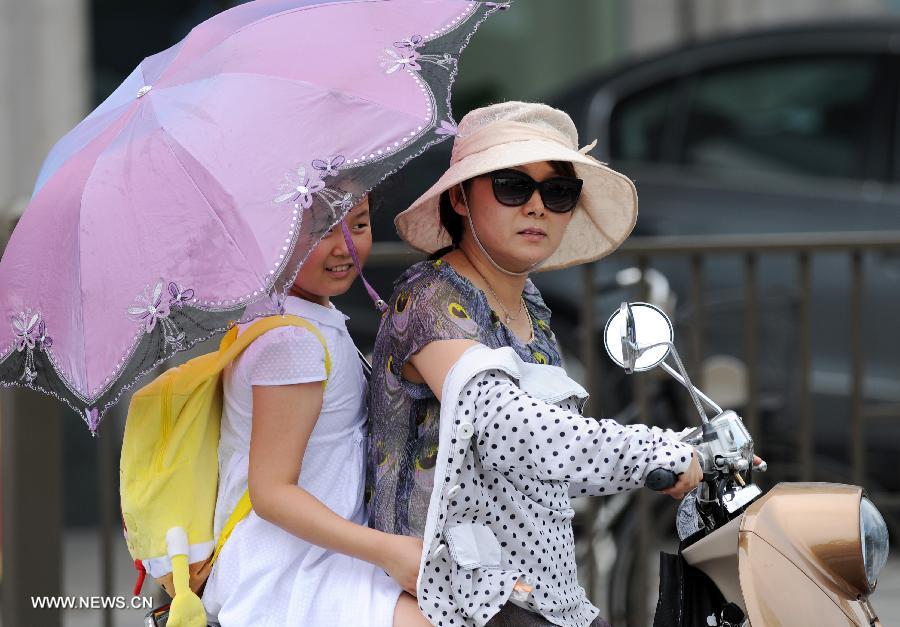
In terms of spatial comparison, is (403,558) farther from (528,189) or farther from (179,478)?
(528,189)

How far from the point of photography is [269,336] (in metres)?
2.52

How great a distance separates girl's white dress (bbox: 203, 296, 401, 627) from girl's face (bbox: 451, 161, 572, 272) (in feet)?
1.08

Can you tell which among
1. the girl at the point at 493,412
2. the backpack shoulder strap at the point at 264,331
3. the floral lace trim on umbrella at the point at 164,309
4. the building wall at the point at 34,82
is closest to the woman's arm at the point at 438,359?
the girl at the point at 493,412

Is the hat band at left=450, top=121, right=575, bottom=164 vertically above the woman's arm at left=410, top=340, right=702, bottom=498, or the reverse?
the hat band at left=450, top=121, right=575, bottom=164

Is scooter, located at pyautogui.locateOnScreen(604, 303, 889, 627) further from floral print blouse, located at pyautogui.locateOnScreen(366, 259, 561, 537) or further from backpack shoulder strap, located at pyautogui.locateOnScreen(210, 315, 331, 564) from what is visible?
backpack shoulder strap, located at pyautogui.locateOnScreen(210, 315, 331, 564)

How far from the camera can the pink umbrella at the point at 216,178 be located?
2.36m

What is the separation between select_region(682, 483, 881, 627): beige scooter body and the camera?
227 centimetres

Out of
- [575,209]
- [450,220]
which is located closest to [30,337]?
[450,220]

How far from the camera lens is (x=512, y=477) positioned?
7.96ft

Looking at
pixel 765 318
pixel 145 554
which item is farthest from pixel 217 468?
pixel 765 318

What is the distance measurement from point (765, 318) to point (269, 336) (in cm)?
284

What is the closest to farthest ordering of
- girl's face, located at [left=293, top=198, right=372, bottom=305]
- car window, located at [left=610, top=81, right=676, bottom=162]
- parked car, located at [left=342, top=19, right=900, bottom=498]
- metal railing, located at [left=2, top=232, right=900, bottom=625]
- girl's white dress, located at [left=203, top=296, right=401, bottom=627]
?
girl's white dress, located at [left=203, top=296, right=401, bottom=627] < girl's face, located at [left=293, top=198, right=372, bottom=305] < metal railing, located at [left=2, top=232, right=900, bottom=625] < parked car, located at [left=342, top=19, right=900, bottom=498] < car window, located at [left=610, top=81, right=676, bottom=162]

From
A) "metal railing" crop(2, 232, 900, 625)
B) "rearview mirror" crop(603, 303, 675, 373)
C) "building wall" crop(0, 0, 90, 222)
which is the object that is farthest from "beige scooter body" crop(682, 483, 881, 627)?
"building wall" crop(0, 0, 90, 222)

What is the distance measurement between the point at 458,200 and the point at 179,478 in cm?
71
